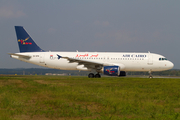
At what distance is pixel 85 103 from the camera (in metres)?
10.4

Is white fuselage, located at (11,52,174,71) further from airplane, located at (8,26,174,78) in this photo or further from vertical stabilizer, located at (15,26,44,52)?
vertical stabilizer, located at (15,26,44,52)

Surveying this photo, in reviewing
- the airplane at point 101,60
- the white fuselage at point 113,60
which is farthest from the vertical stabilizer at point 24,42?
the white fuselage at point 113,60

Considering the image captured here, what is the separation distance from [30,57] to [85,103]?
81.2 ft

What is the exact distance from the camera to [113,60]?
32406mm

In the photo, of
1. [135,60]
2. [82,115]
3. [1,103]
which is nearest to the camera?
[82,115]

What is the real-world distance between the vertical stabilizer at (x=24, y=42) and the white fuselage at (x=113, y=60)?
55.2 inches

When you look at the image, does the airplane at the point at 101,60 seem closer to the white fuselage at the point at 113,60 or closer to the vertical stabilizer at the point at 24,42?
the white fuselage at the point at 113,60

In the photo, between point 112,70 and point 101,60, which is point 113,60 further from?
point 112,70

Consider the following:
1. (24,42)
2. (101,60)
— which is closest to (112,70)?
(101,60)

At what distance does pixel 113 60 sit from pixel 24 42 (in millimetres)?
14462

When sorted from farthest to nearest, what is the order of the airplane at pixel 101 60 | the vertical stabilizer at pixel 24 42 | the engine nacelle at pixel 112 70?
1. the vertical stabilizer at pixel 24 42
2. the airplane at pixel 101 60
3. the engine nacelle at pixel 112 70

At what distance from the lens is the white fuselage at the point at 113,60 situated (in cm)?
3238

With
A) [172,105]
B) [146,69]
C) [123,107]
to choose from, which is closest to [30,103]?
[123,107]

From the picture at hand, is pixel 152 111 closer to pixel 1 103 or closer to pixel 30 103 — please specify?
pixel 30 103
